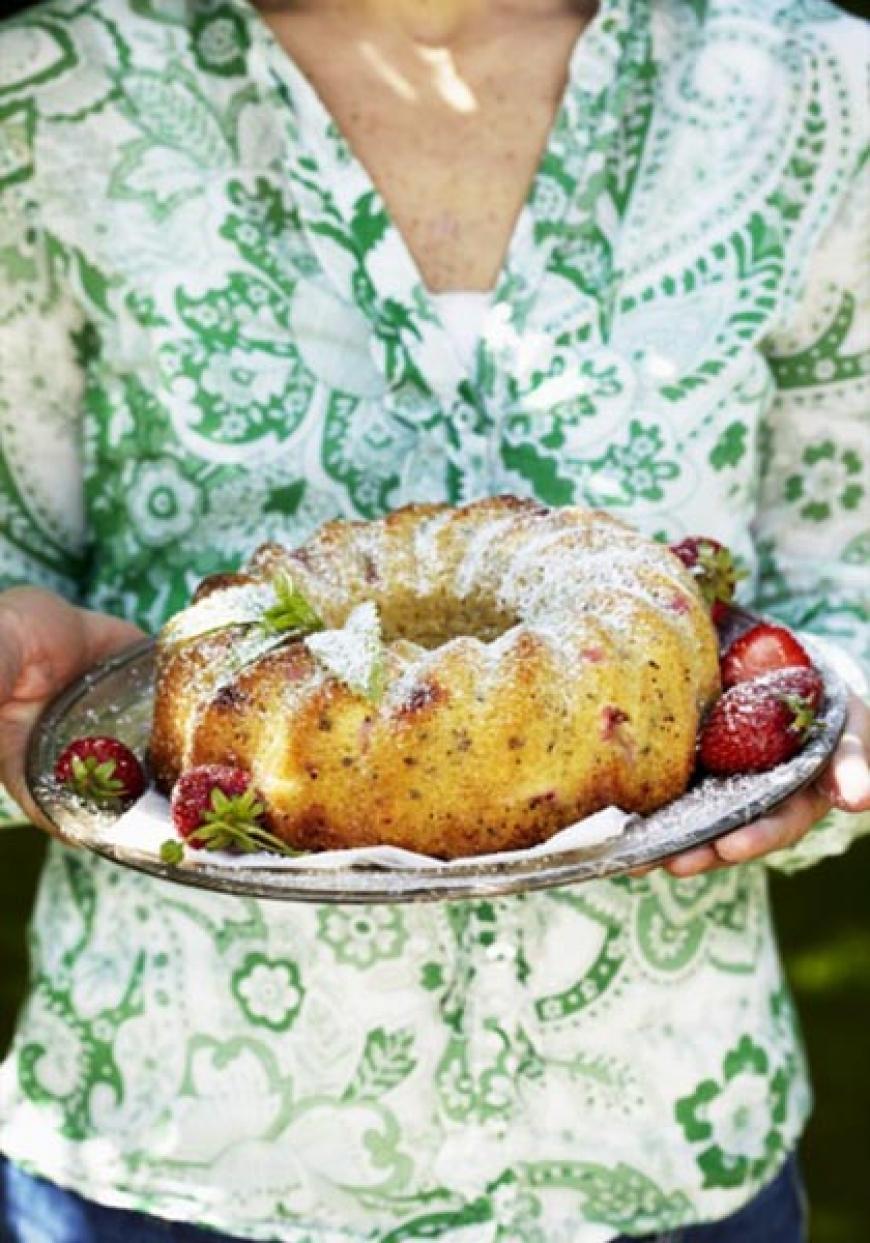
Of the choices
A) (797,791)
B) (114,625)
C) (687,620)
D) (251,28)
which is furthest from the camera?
(251,28)

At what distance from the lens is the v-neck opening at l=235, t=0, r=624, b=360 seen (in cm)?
209

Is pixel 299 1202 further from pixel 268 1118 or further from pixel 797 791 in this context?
pixel 797 791

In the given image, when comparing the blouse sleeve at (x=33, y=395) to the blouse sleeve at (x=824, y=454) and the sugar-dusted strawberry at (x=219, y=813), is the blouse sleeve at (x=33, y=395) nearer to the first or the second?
the sugar-dusted strawberry at (x=219, y=813)

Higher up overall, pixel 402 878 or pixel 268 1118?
pixel 402 878

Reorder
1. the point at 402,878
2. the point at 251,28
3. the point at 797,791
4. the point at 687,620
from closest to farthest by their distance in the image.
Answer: the point at 402,878
the point at 797,791
the point at 687,620
the point at 251,28

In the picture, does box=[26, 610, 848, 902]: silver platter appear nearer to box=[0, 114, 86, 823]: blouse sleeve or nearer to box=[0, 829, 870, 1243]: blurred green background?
box=[0, 114, 86, 823]: blouse sleeve

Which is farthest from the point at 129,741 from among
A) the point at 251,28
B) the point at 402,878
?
the point at 251,28

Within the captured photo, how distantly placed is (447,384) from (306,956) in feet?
1.85

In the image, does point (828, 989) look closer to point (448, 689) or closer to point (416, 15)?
point (416, 15)

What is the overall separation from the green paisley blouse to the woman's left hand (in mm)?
296

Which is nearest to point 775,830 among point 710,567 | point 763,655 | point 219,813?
point 763,655

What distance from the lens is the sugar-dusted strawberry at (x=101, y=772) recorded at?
1.69m

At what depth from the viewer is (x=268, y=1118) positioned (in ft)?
6.59

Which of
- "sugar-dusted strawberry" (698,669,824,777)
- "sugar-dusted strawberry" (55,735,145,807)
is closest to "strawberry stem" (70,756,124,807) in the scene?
"sugar-dusted strawberry" (55,735,145,807)
